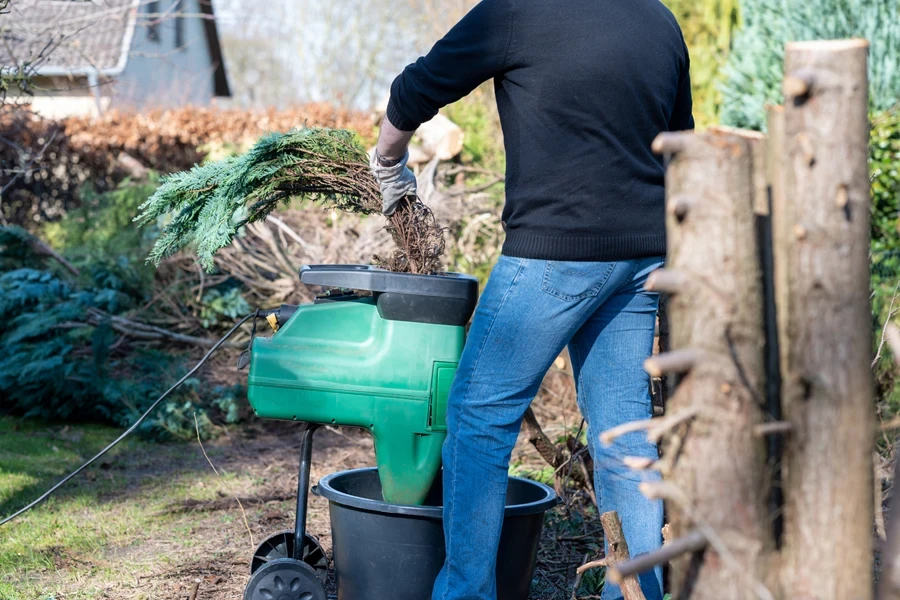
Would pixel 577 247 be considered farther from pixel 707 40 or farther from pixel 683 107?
pixel 707 40

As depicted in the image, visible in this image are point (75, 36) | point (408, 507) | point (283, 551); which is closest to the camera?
point (408, 507)

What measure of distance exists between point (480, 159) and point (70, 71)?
3.08 metres

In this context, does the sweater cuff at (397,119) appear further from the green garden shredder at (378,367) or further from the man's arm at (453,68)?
the green garden shredder at (378,367)

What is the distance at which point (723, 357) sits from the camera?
3.98 feet

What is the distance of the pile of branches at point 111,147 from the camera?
8961 mm

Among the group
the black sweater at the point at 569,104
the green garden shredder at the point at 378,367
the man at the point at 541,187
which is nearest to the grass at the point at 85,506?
the green garden shredder at the point at 378,367

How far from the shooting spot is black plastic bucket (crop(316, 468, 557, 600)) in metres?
2.33

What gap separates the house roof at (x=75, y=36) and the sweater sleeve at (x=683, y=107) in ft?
8.35

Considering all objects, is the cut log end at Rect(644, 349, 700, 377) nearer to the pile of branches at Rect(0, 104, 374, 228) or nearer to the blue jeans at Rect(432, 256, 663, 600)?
the blue jeans at Rect(432, 256, 663, 600)

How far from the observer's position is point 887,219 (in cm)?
548

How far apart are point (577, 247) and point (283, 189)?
3.23 ft

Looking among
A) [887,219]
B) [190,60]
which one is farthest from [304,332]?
[190,60]

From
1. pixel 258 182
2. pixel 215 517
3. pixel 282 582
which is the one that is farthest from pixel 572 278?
pixel 215 517

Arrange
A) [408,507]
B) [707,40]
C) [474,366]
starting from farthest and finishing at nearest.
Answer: [707,40]
[408,507]
[474,366]
